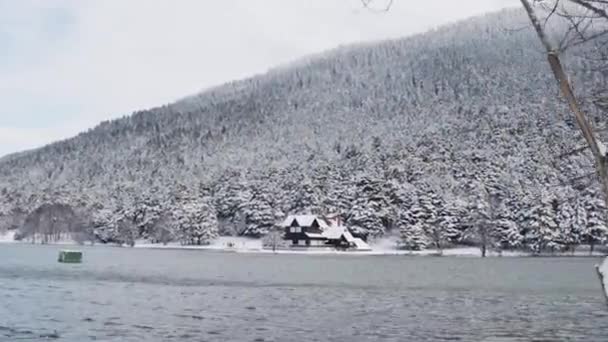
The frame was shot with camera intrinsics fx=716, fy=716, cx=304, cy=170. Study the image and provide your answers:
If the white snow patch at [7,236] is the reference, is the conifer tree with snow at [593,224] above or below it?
above

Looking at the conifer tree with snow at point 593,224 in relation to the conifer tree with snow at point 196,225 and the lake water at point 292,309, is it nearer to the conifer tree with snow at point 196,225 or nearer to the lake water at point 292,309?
the lake water at point 292,309

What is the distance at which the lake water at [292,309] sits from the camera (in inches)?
971

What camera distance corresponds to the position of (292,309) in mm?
32219

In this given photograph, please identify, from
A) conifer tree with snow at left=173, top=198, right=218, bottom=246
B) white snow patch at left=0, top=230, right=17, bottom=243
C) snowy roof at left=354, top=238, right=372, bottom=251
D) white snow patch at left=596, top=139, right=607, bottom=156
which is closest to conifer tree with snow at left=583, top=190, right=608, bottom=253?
snowy roof at left=354, top=238, right=372, bottom=251

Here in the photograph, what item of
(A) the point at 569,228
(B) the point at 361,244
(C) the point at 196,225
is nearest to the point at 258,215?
(C) the point at 196,225

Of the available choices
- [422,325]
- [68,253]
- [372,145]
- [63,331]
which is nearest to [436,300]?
[422,325]

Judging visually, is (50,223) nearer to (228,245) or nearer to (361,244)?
(228,245)

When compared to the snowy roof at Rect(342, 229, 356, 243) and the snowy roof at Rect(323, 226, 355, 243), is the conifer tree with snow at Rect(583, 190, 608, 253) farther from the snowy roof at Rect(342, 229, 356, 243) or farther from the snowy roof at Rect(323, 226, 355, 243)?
the snowy roof at Rect(323, 226, 355, 243)

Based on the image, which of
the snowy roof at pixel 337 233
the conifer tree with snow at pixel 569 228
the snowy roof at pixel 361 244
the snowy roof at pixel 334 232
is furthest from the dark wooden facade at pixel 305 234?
the conifer tree with snow at pixel 569 228

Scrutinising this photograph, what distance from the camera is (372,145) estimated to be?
180250mm

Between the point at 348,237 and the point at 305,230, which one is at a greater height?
the point at 305,230

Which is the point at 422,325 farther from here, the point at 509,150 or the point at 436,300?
the point at 509,150

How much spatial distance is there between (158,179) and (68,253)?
120 meters

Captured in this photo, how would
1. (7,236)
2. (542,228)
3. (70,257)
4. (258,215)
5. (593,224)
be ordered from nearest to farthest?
(70,257) → (593,224) → (542,228) → (258,215) → (7,236)
